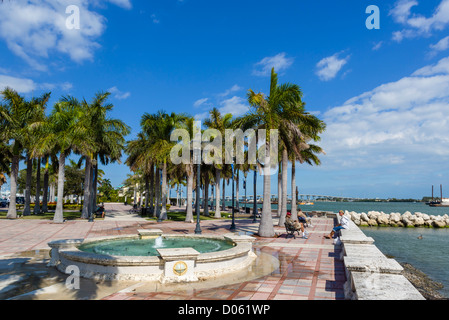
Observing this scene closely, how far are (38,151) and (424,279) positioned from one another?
2556 centimetres

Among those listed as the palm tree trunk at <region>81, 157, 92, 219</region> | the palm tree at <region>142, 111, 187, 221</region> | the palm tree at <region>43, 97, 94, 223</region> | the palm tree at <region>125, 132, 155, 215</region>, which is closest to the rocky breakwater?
the palm tree at <region>142, 111, 187, 221</region>

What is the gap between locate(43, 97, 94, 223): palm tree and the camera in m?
23.9

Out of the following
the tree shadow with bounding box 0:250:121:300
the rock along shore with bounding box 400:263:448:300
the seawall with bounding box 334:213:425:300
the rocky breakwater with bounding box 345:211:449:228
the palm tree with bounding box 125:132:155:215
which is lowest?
the rocky breakwater with bounding box 345:211:449:228

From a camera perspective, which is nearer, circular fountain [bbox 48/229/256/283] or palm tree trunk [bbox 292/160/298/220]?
circular fountain [bbox 48/229/256/283]

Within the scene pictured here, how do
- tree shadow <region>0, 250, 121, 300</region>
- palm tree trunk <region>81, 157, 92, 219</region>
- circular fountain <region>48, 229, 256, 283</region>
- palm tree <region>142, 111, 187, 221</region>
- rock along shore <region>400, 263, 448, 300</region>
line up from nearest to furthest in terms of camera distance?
tree shadow <region>0, 250, 121, 300</region>, circular fountain <region>48, 229, 256, 283</region>, rock along shore <region>400, 263, 448, 300</region>, palm tree <region>142, 111, 187, 221</region>, palm tree trunk <region>81, 157, 92, 219</region>

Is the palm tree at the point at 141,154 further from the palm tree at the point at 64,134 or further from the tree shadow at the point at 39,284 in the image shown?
the tree shadow at the point at 39,284

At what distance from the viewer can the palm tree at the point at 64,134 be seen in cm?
2388

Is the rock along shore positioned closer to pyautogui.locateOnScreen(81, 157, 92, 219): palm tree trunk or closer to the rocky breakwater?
the rocky breakwater

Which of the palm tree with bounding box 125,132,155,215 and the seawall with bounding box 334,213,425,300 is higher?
the palm tree with bounding box 125,132,155,215

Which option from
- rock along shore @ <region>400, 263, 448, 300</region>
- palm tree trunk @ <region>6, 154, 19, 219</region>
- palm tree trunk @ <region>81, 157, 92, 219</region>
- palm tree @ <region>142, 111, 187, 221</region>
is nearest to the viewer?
rock along shore @ <region>400, 263, 448, 300</region>

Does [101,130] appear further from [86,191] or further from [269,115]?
[269,115]

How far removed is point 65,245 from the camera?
382 inches
